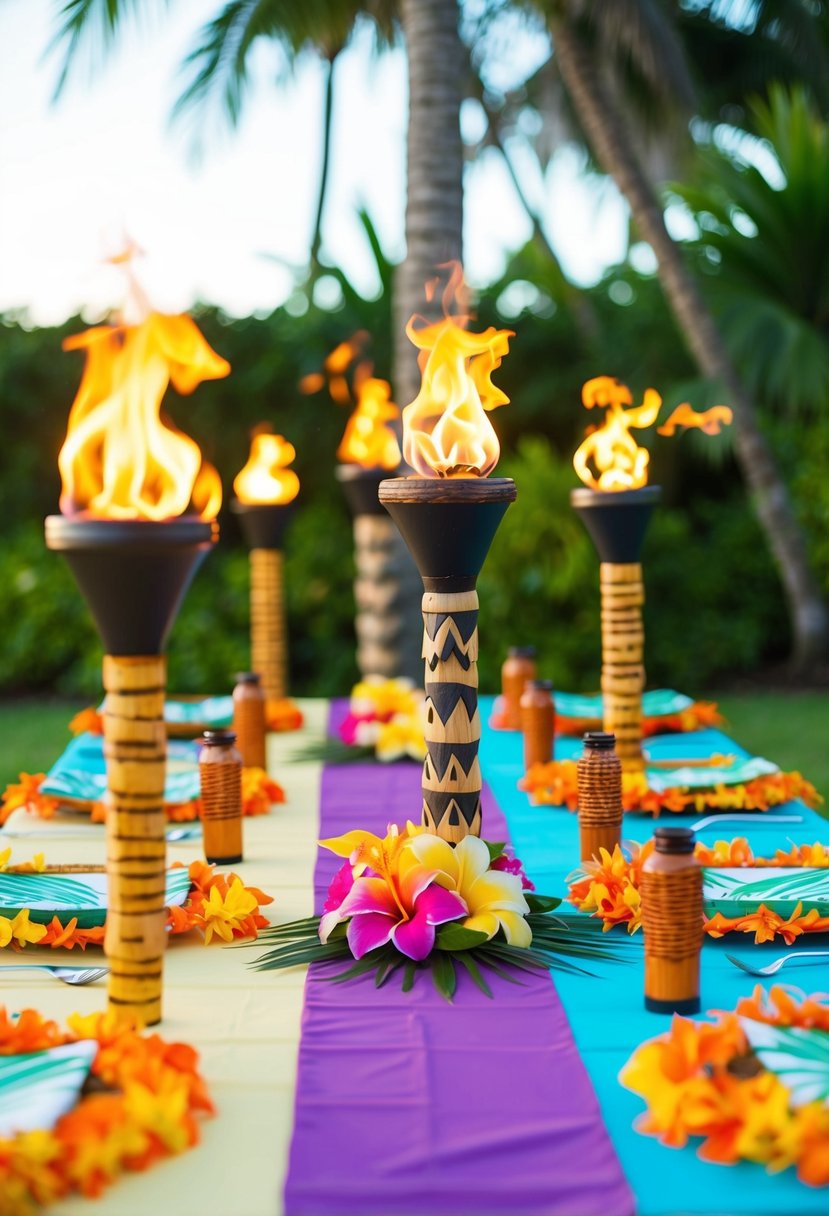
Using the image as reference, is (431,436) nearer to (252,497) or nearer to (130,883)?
(130,883)

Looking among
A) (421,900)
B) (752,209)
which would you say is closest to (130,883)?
(421,900)

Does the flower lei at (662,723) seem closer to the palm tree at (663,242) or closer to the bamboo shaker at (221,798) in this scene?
the bamboo shaker at (221,798)

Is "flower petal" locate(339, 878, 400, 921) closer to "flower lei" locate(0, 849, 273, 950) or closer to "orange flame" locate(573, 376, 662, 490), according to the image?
"flower lei" locate(0, 849, 273, 950)

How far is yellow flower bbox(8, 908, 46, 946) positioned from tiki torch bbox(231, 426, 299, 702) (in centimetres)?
234

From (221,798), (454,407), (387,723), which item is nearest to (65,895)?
(221,798)

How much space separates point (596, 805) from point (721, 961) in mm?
505

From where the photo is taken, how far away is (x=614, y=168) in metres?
7.74

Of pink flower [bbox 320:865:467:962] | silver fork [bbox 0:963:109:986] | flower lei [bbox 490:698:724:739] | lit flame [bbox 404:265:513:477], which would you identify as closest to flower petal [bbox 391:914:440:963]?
pink flower [bbox 320:865:467:962]

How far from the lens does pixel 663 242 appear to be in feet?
24.9

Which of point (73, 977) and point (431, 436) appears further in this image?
point (431, 436)

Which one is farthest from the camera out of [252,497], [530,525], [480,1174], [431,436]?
[530,525]

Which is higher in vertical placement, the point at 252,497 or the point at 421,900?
the point at 252,497

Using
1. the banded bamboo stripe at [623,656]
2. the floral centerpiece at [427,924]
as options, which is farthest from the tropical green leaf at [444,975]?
the banded bamboo stripe at [623,656]

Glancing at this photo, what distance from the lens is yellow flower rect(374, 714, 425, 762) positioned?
3771 millimetres
